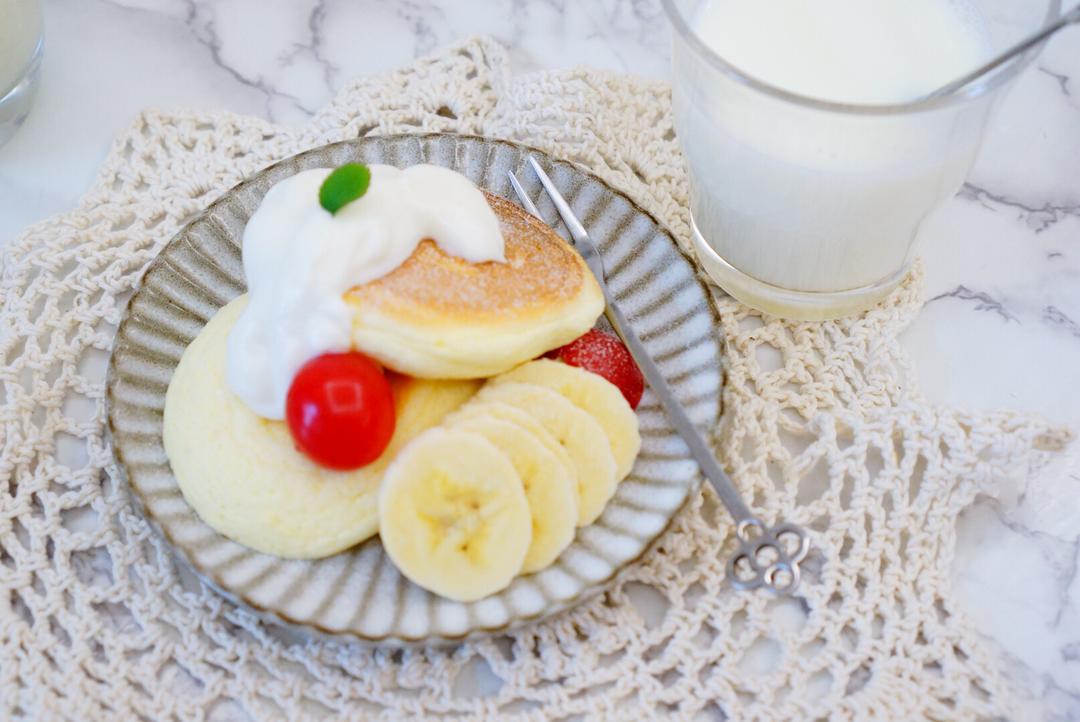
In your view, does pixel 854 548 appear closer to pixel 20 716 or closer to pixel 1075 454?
pixel 1075 454

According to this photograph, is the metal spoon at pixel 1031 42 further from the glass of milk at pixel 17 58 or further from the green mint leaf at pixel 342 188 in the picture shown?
the glass of milk at pixel 17 58

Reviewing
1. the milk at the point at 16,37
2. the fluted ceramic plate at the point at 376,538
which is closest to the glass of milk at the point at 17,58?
the milk at the point at 16,37

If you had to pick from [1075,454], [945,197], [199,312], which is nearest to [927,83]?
[945,197]

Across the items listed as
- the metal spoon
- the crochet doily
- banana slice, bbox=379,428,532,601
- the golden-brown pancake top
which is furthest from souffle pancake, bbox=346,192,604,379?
the metal spoon

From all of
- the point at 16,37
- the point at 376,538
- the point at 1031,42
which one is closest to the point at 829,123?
the point at 1031,42

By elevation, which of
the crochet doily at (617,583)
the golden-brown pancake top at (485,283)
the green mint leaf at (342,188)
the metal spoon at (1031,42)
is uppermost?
the metal spoon at (1031,42)

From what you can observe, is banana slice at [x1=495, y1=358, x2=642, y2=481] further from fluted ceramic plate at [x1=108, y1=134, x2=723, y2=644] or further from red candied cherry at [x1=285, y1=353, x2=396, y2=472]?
red candied cherry at [x1=285, y1=353, x2=396, y2=472]

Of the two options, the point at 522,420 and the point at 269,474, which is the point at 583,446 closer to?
the point at 522,420
